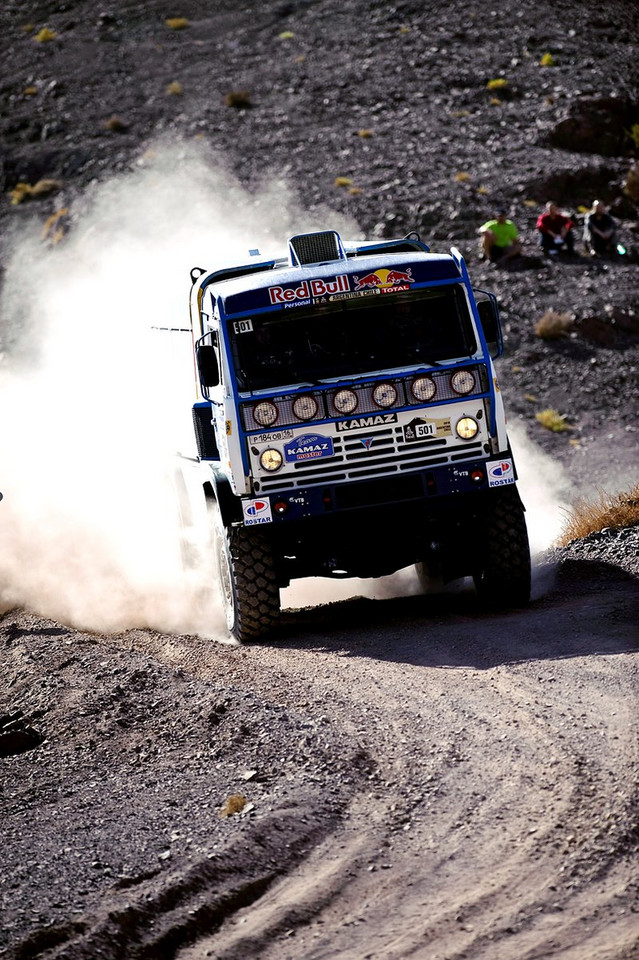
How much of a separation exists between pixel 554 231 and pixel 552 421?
660 centimetres

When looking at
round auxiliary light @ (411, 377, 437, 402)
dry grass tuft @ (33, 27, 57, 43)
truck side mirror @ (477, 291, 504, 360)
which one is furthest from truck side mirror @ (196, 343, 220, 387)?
dry grass tuft @ (33, 27, 57, 43)

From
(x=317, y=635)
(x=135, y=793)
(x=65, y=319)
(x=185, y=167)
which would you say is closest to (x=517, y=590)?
(x=317, y=635)

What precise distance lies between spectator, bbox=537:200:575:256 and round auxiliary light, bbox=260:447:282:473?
21544 mm

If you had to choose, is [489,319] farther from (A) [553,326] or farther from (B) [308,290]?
(A) [553,326]

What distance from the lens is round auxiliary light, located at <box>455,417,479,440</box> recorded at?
34.5 ft

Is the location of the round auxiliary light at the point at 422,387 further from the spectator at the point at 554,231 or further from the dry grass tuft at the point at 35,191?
the dry grass tuft at the point at 35,191

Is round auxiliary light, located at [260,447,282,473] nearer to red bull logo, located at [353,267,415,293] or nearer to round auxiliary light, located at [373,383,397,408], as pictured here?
round auxiliary light, located at [373,383,397,408]

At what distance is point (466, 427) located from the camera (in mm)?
10531

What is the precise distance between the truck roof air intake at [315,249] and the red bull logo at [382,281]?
0.72 m

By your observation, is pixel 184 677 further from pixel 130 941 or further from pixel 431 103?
pixel 431 103

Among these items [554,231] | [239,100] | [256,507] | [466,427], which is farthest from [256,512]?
[239,100]

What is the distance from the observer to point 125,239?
1368 inches

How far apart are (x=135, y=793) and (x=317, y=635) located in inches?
166

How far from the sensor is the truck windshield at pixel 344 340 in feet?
34.2
